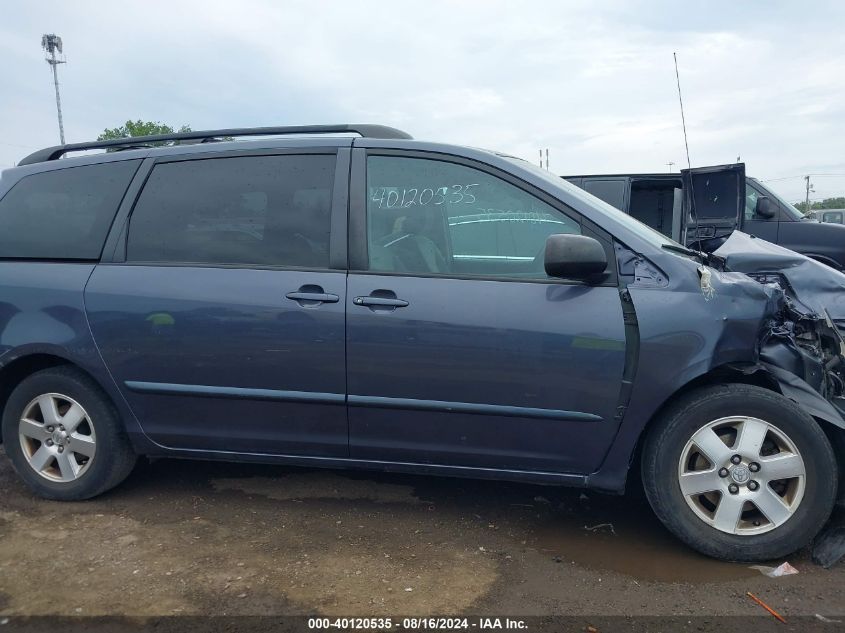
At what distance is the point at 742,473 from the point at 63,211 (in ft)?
11.5

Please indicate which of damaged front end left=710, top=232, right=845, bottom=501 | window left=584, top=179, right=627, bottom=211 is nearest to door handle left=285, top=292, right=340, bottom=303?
damaged front end left=710, top=232, right=845, bottom=501

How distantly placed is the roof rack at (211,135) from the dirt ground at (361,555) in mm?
1863

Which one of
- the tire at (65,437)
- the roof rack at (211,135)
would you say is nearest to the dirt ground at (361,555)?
the tire at (65,437)

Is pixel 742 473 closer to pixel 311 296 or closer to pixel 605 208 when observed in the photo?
pixel 605 208

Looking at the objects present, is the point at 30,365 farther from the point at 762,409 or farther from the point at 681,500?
the point at 762,409

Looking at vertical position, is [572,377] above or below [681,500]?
above

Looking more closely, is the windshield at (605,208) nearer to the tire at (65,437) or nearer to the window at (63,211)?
the window at (63,211)

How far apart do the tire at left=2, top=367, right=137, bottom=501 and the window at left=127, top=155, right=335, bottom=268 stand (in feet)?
2.47

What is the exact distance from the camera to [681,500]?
292 centimetres

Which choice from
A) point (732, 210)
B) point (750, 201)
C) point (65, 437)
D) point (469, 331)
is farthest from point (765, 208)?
point (65, 437)

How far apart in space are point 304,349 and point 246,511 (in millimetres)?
979

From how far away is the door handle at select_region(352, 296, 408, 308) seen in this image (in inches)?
120

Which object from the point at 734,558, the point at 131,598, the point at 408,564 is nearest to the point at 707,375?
the point at 734,558

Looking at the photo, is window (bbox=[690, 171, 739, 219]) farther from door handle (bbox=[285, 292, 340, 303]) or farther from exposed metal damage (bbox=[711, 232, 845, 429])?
door handle (bbox=[285, 292, 340, 303])
